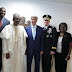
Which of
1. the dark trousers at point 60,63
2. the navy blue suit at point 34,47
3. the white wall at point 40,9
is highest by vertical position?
the white wall at point 40,9

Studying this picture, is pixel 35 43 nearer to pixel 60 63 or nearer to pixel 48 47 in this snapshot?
Answer: pixel 48 47

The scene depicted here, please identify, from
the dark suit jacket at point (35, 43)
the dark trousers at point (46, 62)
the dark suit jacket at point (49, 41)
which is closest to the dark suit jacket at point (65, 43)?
the dark suit jacket at point (49, 41)

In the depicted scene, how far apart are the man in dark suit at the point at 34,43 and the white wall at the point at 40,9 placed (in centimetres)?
36

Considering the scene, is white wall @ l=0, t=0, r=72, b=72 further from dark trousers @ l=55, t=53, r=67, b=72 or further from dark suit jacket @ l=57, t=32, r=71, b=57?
dark trousers @ l=55, t=53, r=67, b=72

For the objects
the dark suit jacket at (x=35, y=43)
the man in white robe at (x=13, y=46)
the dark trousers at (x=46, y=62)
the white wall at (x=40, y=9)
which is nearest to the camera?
the man in white robe at (x=13, y=46)

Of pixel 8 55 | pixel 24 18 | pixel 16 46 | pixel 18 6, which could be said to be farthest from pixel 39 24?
pixel 8 55

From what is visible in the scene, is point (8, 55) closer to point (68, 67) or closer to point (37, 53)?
point (37, 53)

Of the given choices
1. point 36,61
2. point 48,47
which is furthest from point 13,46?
point 48,47

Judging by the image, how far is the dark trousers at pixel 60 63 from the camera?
3568 millimetres

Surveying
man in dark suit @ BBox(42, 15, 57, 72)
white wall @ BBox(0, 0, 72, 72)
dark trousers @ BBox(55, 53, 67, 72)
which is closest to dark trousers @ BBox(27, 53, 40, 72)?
man in dark suit @ BBox(42, 15, 57, 72)

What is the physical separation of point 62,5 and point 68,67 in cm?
179

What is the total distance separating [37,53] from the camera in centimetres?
336

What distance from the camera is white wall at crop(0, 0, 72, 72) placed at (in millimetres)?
3637

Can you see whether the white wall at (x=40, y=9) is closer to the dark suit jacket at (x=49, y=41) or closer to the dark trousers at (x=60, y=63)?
→ the dark suit jacket at (x=49, y=41)
